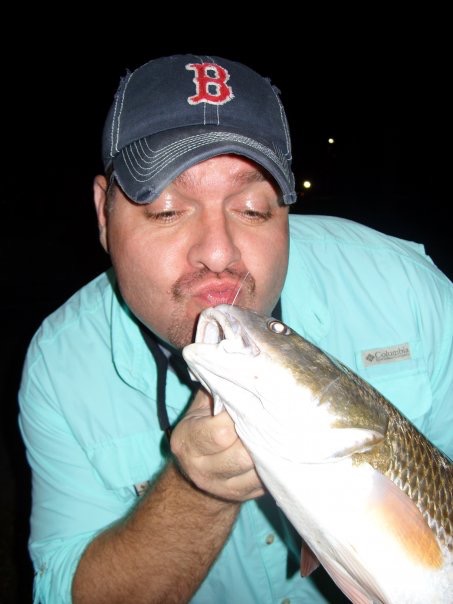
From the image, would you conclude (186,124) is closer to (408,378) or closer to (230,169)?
(230,169)

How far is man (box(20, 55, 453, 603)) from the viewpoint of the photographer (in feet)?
6.13

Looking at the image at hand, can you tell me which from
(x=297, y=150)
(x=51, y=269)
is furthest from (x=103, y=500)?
(x=297, y=150)

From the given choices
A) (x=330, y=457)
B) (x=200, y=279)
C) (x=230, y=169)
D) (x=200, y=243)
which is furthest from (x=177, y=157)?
(x=330, y=457)

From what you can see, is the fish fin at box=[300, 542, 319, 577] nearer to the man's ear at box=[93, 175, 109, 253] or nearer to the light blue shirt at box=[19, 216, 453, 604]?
the light blue shirt at box=[19, 216, 453, 604]

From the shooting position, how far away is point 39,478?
252 centimetres

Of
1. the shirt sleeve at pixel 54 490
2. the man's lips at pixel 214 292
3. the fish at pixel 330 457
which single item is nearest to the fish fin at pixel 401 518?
the fish at pixel 330 457

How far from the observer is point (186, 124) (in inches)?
79.0

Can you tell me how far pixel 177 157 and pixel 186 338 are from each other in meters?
0.77

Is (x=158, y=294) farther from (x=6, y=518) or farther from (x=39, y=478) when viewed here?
(x=6, y=518)

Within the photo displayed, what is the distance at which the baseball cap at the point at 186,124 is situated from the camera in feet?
6.09

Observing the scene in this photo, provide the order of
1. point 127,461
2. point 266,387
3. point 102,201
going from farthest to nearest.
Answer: point 127,461 < point 102,201 < point 266,387

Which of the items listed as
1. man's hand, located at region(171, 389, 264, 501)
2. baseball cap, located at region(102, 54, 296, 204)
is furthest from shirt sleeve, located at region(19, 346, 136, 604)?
baseball cap, located at region(102, 54, 296, 204)

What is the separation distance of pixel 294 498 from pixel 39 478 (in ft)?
5.34

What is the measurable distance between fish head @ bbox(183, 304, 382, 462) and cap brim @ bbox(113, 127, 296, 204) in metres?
0.64
